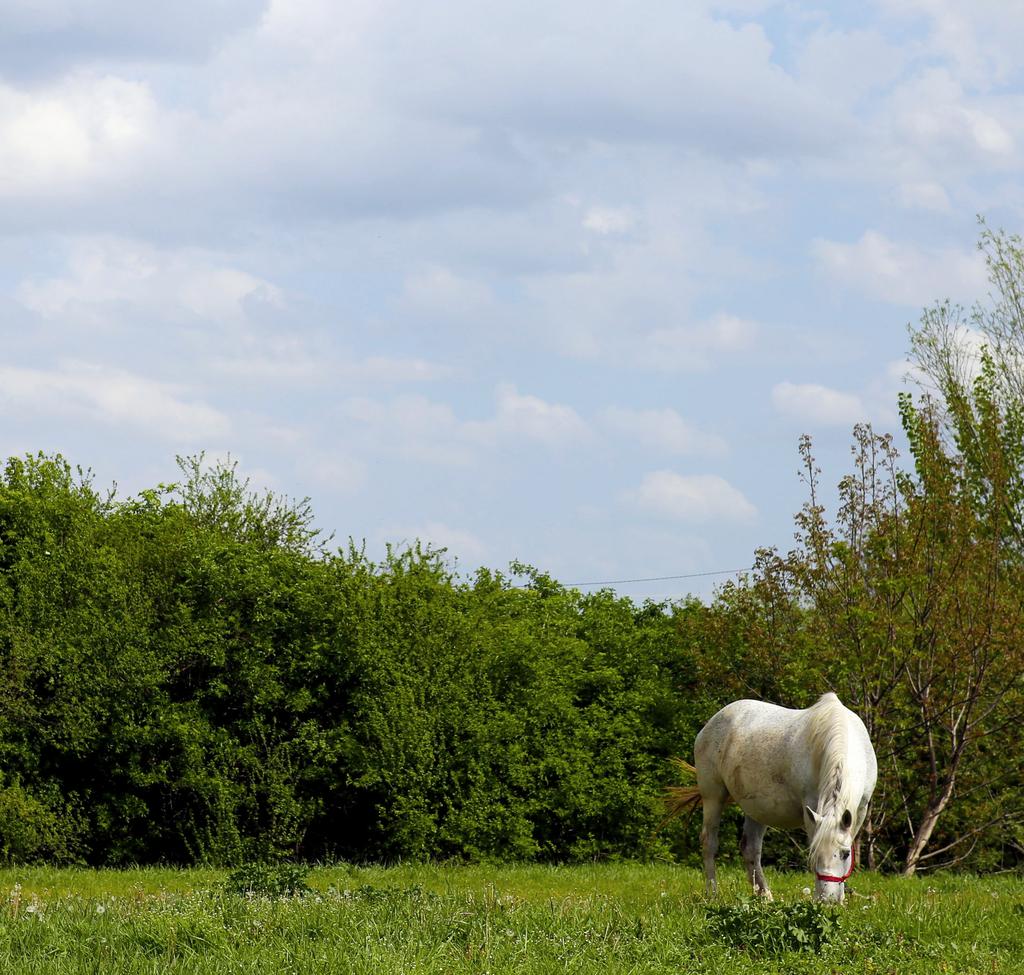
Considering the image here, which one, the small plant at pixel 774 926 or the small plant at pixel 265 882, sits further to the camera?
the small plant at pixel 265 882

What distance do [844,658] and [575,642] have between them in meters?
4.19

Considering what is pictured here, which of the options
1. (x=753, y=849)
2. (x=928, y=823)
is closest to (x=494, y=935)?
(x=753, y=849)

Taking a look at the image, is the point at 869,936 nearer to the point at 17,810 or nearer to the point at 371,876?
the point at 371,876

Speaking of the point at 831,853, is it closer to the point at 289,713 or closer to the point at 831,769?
the point at 831,769

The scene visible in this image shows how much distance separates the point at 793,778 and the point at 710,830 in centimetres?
154

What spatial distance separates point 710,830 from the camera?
37.2 ft

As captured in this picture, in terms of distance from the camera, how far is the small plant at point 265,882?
9.66 m

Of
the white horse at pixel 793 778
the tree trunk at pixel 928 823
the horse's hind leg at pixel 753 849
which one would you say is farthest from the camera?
the tree trunk at pixel 928 823

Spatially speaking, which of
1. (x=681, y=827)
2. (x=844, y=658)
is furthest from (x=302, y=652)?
(x=844, y=658)

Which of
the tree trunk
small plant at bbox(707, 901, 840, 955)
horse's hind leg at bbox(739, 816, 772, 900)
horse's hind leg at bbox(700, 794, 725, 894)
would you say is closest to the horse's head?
small plant at bbox(707, 901, 840, 955)

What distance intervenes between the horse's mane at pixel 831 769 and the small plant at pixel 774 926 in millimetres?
1080

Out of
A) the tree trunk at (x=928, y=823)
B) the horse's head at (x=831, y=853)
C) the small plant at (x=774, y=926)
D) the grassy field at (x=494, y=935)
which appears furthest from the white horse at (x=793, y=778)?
the tree trunk at (x=928, y=823)

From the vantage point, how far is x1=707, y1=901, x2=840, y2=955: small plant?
7.27 meters

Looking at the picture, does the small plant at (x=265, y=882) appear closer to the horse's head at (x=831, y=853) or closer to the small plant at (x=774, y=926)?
the small plant at (x=774, y=926)
